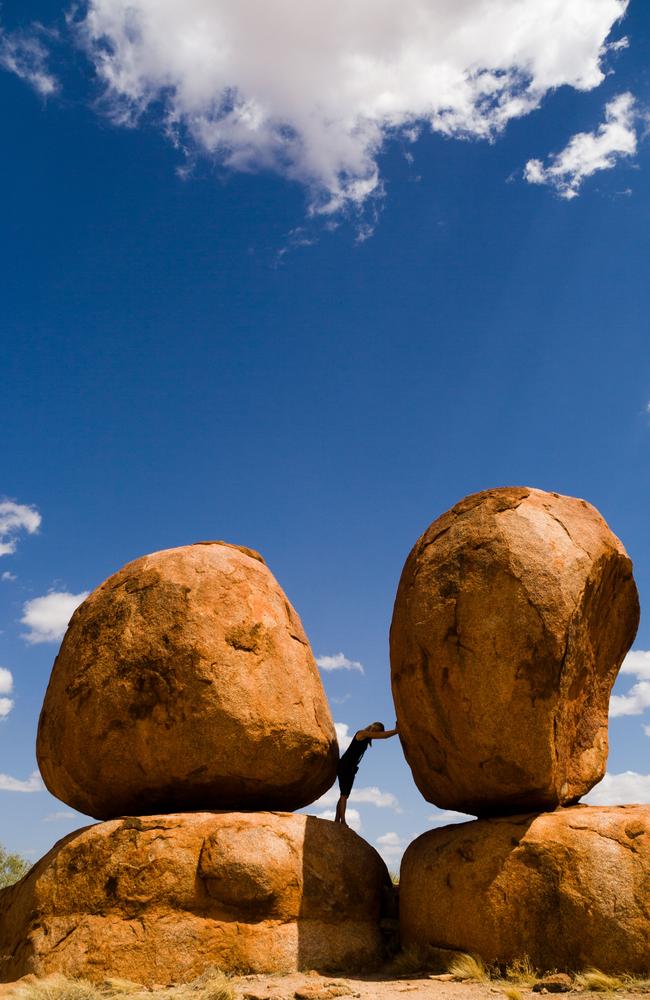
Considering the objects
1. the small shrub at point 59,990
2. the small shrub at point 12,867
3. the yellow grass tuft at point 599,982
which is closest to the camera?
the yellow grass tuft at point 599,982

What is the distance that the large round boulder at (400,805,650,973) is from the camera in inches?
259

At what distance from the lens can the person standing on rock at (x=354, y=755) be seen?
364 inches

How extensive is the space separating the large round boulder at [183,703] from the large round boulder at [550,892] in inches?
74.1

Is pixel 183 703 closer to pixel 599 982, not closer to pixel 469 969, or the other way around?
pixel 469 969

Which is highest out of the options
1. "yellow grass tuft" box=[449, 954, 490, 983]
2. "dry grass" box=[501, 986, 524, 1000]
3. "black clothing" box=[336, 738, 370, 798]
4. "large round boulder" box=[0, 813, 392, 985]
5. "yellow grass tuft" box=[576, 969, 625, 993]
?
"black clothing" box=[336, 738, 370, 798]

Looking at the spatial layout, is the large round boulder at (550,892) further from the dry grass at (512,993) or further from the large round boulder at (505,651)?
the dry grass at (512,993)

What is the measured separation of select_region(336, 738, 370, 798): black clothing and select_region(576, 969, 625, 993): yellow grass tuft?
11.0ft

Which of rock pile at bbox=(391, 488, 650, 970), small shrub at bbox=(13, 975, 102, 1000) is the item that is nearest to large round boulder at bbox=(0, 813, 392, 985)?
small shrub at bbox=(13, 975, 102, 1000)

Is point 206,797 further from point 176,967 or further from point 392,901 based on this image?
point 392,901

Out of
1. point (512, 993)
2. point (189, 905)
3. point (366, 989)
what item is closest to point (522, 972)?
point (512, 993)

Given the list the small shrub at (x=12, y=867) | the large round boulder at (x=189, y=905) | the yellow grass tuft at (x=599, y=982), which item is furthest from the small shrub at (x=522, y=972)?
the small shrub at (x=12, y=867)

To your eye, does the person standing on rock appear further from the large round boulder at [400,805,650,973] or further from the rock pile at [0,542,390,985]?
the large round boulder at [400,805,650,973]

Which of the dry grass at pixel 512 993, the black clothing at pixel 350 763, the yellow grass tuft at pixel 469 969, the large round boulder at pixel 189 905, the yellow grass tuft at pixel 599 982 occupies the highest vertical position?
the black clothing at pixel 350 763

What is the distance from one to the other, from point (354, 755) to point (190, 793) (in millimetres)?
1987
